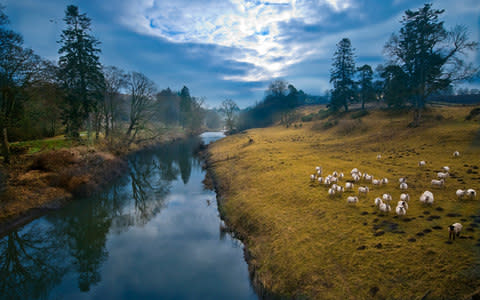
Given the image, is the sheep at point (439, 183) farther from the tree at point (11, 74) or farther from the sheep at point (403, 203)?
the tree at point (11, 74)

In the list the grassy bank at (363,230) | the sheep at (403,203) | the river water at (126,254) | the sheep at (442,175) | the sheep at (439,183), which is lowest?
the river water at (126,254)

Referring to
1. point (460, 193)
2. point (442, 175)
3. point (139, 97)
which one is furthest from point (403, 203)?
point (139, 97)

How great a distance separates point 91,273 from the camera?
1320 cm

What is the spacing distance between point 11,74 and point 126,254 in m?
22.2

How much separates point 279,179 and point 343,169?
21.1ft

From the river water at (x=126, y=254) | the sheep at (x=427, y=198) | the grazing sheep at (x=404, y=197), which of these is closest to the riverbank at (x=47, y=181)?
the river water at (x=126, y=254)

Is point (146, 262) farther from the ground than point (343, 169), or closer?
closer

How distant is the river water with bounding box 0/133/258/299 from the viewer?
1173cm

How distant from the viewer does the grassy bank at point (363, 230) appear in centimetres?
810

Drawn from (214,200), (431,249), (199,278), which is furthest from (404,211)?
(214,200)

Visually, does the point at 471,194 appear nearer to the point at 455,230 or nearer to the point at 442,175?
the point at 442,175

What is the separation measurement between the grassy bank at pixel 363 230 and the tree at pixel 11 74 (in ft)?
76.6

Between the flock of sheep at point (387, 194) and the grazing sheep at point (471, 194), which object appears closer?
the flock of sheep at point (387, 194)

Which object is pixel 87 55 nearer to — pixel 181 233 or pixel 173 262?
pixel 181 233
